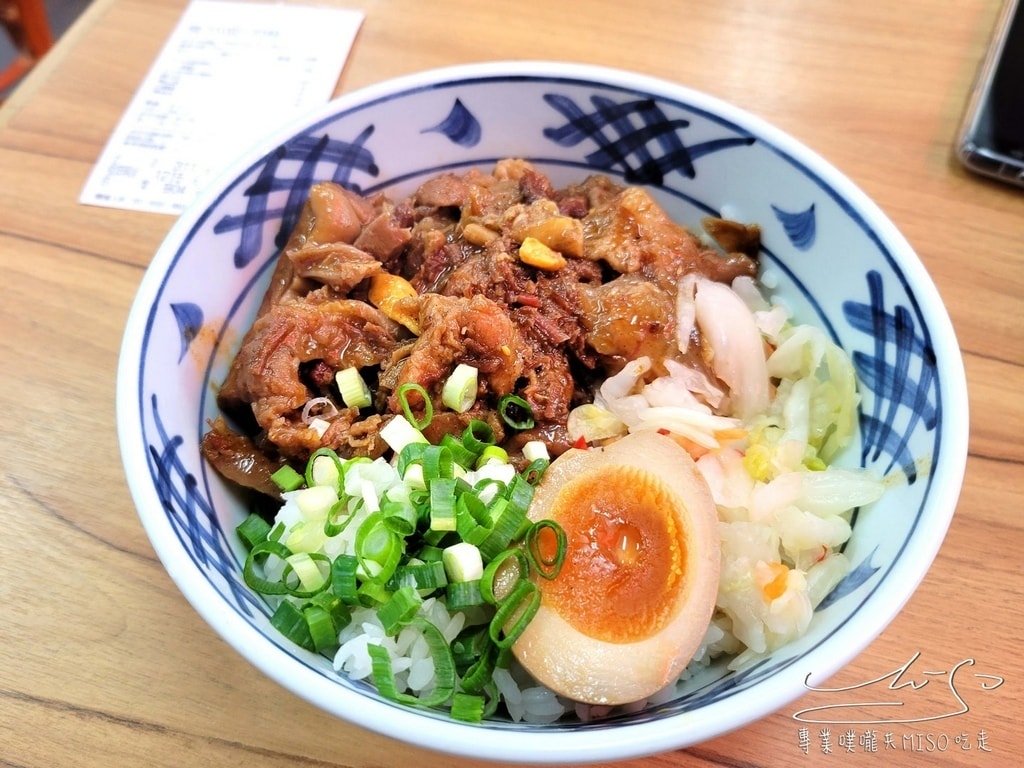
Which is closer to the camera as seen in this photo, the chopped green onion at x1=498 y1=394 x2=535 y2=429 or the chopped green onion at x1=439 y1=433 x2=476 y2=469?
the chopped green onion at x1=439 y1=433 x2=476 y2=469

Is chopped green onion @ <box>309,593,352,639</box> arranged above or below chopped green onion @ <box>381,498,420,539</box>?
Result: below

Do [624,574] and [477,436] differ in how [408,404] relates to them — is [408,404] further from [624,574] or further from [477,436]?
[624,574]

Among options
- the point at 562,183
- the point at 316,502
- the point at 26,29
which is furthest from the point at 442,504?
the point at 26,29

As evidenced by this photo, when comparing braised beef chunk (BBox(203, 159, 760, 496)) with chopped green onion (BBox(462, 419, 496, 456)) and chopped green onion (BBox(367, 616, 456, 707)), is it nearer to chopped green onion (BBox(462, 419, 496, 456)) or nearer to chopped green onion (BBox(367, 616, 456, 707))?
chopped green onion (BBox(462, 419, 496, 456))

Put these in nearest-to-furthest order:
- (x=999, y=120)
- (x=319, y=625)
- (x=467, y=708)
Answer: (x=467, y=708)
(x=319, y=625)
(x=999, y=120)

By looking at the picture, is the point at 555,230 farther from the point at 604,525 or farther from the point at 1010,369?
the point at 1010,369

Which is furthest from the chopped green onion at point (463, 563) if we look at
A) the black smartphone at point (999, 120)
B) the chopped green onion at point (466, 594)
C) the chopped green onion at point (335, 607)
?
the black smartphone at point (999, 120)

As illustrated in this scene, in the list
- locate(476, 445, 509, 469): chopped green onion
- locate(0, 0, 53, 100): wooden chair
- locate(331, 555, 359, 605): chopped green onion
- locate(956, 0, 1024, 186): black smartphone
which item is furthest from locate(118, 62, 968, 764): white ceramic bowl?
locate(0, 0, 53, 100): wooden chair
